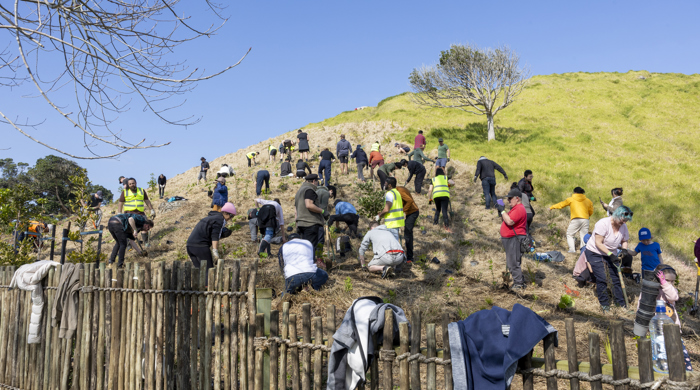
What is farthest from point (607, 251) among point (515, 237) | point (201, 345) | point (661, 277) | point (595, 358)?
point (201, 345)

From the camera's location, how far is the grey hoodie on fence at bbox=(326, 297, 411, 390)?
2875mm

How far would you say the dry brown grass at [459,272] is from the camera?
622 cm

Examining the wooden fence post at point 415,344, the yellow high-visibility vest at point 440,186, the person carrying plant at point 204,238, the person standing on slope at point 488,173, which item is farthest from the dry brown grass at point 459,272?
the wooden fence post at point 415,344

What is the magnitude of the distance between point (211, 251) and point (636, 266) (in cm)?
887

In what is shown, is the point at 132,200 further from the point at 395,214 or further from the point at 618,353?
the point at 618,353

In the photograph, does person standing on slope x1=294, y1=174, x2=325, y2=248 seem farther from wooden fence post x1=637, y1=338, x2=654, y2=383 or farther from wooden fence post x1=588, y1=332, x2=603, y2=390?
wooden fence post x1=637, y1=338, x2=654, y2=383

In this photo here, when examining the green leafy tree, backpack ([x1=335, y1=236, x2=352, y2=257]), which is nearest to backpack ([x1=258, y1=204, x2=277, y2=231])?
backpack ([x1=335, y1=236, x2=352, y2=257])

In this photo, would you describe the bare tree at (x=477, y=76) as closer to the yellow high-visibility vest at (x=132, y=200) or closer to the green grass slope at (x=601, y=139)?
the green grass slope at (x=601, y=139)

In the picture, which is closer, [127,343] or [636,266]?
[127,343]

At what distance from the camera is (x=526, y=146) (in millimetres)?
22891

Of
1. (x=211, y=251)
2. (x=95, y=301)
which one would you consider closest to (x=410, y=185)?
(x=211, y=251)

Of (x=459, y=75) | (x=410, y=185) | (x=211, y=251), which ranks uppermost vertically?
(x=459, y=75)

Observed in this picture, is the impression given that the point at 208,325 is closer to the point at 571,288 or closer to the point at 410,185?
the point at 571,288

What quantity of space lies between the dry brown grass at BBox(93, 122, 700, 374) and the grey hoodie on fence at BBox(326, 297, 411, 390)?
2.93m
